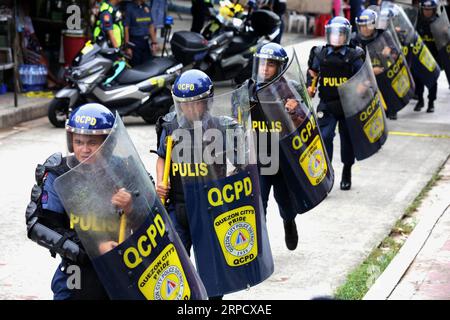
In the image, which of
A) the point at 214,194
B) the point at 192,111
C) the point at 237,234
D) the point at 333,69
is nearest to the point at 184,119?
the point at 192,111

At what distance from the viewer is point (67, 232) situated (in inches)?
218

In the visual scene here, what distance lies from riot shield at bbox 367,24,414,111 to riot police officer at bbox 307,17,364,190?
1.66 m

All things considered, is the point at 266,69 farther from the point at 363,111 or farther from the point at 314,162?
the point at 363,111

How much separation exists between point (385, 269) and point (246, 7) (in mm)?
10388

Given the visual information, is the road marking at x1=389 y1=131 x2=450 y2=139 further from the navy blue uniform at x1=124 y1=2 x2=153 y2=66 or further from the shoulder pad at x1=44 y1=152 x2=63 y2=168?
the shoulder pad at x1=44 y1=152 x2=63 y2=168

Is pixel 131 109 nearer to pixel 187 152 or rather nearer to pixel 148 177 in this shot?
pixel 187 152

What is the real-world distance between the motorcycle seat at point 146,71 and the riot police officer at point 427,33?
390cm

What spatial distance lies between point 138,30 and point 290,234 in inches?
303

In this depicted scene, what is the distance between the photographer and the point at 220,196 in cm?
638

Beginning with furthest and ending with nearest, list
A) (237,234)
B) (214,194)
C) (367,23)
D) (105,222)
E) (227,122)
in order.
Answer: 1. (367,23)
2. (227,122)
3. (237,234)
4. (214,194)
5. (105,222)

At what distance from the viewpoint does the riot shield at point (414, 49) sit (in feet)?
47.4

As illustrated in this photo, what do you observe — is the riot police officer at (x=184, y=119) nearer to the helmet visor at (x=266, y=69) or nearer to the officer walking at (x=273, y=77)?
the officer walking at (x=273, y=77)

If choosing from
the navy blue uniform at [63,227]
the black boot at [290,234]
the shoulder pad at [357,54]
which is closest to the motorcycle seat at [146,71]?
the shoulder pad at [357,54]

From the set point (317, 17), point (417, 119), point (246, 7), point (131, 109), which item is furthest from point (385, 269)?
point (317, 17)
